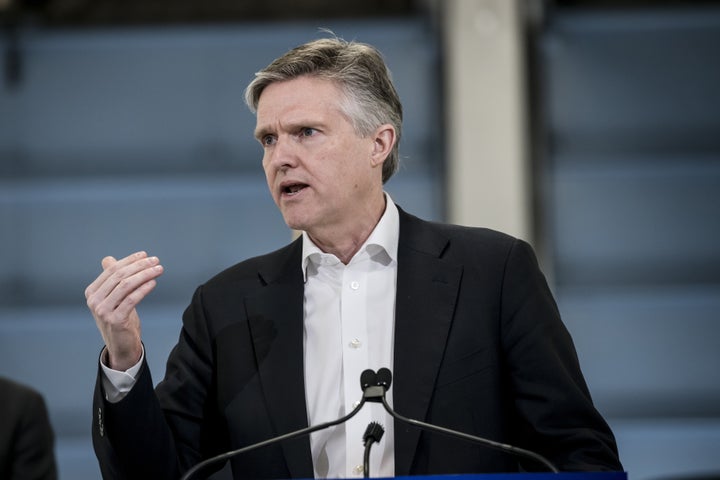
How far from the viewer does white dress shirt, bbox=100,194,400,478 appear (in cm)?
192

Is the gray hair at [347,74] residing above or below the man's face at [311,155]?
above

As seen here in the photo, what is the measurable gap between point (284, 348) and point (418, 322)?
0.84 feet

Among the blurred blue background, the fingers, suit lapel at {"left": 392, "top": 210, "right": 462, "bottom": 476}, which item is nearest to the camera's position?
the fingers

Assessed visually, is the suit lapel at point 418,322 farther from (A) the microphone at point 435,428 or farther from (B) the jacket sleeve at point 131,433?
(B) the jacket sleeve at point 131,433

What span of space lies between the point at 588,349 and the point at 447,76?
1.33 meters

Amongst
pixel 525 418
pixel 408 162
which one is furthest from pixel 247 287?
pixel 408 162

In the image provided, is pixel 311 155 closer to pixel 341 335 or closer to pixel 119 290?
pixel 341 335

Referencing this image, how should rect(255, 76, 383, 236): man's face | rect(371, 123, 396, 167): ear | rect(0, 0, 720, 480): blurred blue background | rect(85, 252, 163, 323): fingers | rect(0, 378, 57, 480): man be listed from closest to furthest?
1. rect(85, 252, 163, 323): fingers
2. rect(255, 76, 383, 236): man's face
3. rect(371, 123, 396, 167): ear
4. rect(0, 378, 57, 480): man
5. rect(0, 0, 720, 480): blurred blue background

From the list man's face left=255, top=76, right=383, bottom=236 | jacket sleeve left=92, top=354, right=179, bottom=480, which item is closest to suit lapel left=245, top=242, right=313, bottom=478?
man's face left=255, top=76, right=383, bottom=236

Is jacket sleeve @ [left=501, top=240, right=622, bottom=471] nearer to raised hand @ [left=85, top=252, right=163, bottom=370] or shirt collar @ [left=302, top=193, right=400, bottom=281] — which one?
shirt collar @ [left=302, top=193, right=400, bottom=281]

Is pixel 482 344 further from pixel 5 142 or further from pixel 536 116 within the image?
pixel 5 142

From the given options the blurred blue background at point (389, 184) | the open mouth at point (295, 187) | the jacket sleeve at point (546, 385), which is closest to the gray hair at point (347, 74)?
→ the open mouth at point (295, 187)

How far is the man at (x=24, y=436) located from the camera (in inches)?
125

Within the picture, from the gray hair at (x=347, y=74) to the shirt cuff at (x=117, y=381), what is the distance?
24.0 inches
